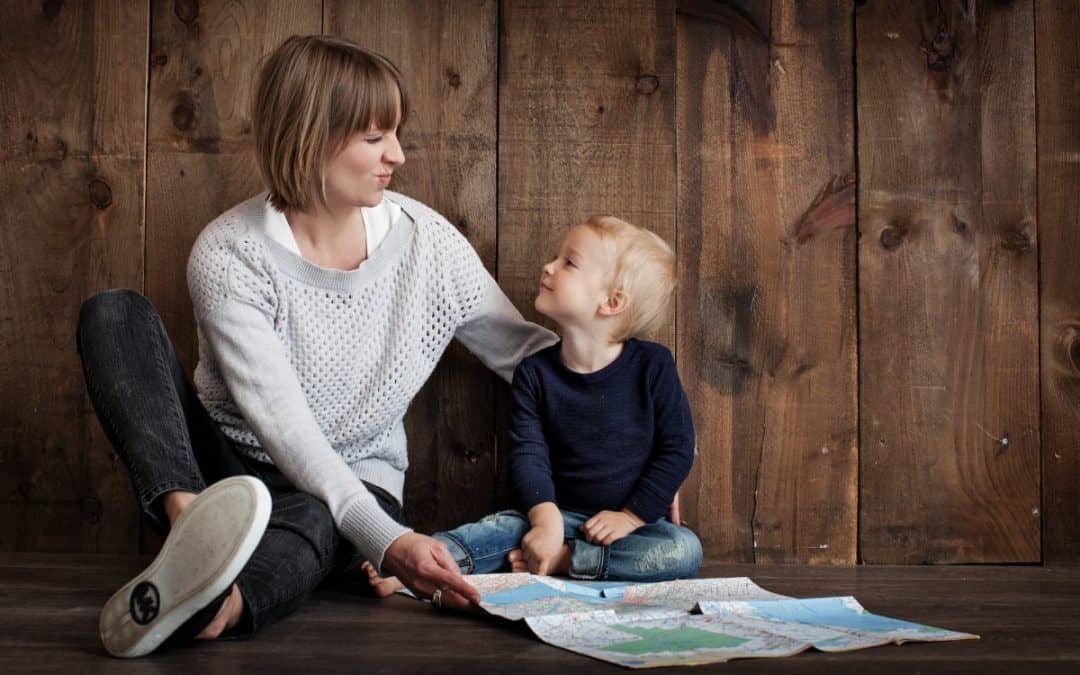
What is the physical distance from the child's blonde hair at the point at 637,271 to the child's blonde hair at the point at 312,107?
0.37 m

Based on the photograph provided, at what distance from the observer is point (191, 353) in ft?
5.44

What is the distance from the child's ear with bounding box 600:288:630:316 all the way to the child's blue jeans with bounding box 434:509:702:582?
1.05ft

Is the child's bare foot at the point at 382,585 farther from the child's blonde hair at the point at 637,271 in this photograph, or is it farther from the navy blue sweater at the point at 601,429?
the child's blonde hair at the point at 637,271

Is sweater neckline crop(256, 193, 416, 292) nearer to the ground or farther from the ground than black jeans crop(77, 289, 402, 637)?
farther from the ground

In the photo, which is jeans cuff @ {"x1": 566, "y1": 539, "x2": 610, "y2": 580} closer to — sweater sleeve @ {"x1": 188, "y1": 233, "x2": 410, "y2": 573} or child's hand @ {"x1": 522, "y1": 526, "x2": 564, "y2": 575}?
child's hand @ {"x1": 522, "y1": 526, "x2": 564, "y2": 575}

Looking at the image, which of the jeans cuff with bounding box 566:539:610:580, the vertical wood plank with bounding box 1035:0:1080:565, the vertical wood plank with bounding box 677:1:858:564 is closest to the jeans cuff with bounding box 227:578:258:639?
the jeans cuff with bounding box 566:539:610:580

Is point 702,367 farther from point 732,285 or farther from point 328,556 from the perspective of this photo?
point 328,556

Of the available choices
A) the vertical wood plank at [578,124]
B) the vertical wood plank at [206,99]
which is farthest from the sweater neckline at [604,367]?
the vertical wood plank at [206,99]

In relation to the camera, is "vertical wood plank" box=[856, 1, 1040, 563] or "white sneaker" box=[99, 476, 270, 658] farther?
"vertical wood plank" box=[856, 1, 1040, 563]

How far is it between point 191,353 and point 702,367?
0.83 m

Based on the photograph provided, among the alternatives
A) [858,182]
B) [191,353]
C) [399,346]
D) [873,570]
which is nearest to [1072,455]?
[873,570]

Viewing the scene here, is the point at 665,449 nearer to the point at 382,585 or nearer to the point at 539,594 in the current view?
the point at 539,594

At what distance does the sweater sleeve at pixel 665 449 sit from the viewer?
1.49 metres

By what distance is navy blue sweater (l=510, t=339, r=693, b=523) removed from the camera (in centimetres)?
152
